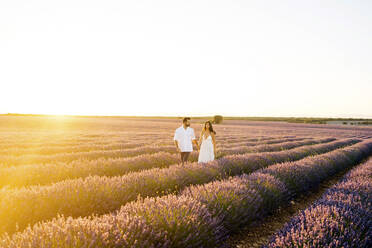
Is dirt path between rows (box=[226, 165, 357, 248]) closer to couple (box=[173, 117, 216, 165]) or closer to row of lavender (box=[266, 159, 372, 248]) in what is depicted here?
row of lavender (box=[266, 159, 372, 248])

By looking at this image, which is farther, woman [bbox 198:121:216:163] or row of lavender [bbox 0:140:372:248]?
woman [bbox 198:121:216:163]

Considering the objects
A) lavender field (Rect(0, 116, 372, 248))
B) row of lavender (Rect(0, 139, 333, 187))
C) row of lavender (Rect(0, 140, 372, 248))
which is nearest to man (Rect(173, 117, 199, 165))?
row of lavender (Rect(0, 139, 333, 187))

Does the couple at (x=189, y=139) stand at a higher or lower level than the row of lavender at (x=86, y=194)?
higher

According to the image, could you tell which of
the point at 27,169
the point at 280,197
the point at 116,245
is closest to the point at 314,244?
the point at 116,245

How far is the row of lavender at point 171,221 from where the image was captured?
2.03m

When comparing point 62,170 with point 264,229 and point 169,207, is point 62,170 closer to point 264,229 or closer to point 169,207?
point 169,207

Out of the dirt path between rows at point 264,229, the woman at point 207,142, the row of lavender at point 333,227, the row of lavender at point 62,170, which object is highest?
the woman at point 207,142

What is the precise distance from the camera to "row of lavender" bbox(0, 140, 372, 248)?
2031mm

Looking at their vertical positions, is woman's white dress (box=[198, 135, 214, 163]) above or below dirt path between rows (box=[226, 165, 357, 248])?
above

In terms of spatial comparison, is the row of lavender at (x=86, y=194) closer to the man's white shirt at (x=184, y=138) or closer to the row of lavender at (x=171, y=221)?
the row of lavender at (x=171, y=221)

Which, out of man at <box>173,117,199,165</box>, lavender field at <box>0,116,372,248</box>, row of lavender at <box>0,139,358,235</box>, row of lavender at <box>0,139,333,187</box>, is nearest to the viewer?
lavender field at <box>0,116,372,248</box>

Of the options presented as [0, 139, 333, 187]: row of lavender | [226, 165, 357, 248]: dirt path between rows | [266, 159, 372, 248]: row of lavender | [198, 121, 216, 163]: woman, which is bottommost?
[226, 165, 357, 248]: dirt path between rows

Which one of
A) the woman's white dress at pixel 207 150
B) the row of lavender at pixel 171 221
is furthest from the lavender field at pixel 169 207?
the woman's white dress at pixel 207 150

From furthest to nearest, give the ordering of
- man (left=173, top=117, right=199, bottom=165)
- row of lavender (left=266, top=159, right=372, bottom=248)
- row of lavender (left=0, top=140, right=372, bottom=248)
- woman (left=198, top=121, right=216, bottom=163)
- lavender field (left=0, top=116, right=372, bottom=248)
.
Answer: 1. woman (left=198, top=121, right=216, bottom=163)
2. man (left=173, top=117, right=199, bottom=165)
3. row of lavender (left=266, top=159, right=372, bottom=248)
4. lavender field (left=0, top=116, right=372, bottom=248)
5. row of lavender (left=0, top=140, right=372, bottom=248)
